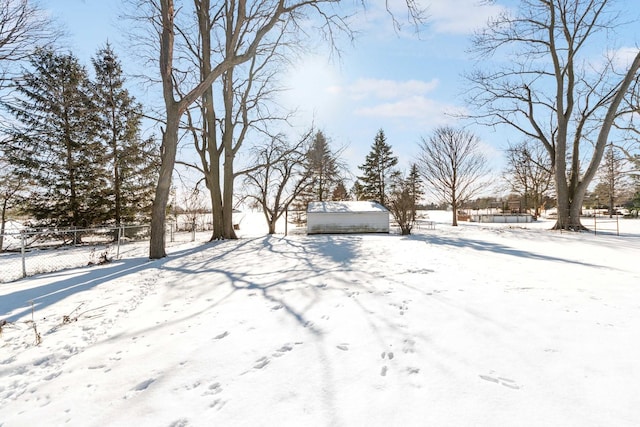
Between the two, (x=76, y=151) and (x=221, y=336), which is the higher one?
(x=76, y=151)

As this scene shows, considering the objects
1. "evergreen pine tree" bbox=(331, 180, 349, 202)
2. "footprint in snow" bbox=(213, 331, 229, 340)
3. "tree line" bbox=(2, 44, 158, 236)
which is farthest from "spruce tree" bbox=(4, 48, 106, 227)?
"evergreen pine tree" bbox=(331, 180, 349, 202)

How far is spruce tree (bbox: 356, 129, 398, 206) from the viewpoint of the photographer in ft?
110

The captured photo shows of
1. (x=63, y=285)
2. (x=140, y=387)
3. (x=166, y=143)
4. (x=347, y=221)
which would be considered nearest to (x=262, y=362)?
(x=140, y=387)

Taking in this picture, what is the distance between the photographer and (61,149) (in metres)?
15.4

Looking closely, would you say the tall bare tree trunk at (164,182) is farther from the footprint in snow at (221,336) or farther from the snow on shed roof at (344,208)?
the snow on shed roof at (344,208)

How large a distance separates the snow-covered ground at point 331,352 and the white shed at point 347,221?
531 inches

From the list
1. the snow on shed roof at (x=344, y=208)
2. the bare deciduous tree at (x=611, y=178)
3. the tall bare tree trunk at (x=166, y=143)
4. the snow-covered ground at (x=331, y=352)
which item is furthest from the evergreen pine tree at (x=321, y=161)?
the bare deciduous tree at (x=611, y=178)

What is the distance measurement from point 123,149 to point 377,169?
2591cm

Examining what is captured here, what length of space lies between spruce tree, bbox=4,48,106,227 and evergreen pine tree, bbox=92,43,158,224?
580 millimetres

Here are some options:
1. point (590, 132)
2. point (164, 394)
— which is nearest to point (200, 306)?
point (164, 394)

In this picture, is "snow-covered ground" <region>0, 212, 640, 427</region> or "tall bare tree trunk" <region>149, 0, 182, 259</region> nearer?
"snow-covered ground" <region>0, 212, 640, 427</region>

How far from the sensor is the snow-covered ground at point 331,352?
1.88m

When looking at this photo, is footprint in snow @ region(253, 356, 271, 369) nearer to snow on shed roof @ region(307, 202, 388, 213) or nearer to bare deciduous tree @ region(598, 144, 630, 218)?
snow on shed roof @ region(307, 202, 388, 213)

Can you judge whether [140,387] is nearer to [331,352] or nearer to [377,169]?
[331,352]
